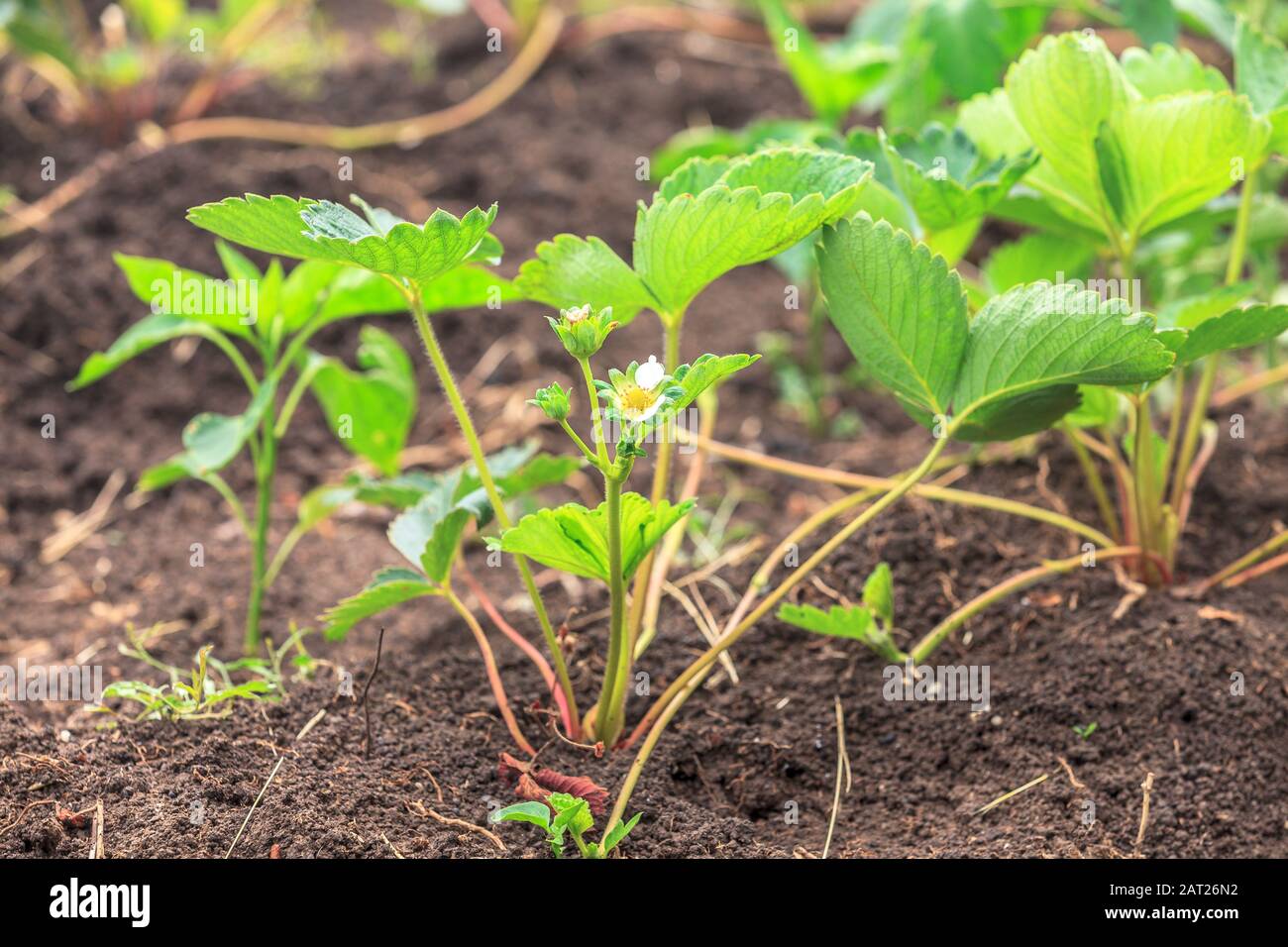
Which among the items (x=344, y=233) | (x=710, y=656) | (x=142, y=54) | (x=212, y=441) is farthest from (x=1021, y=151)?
(x=142, y=54)

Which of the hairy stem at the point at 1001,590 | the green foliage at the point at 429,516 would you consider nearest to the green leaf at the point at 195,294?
the green foliage at the point at 429,516

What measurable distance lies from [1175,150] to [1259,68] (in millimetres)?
192

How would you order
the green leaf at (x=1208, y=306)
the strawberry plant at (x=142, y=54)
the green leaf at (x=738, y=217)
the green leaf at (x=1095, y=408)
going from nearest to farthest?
the green leaf at (x=738, y=217) → the green leaf at (x=1208, y=306) → the green leaf at (x=1095, y=408) → the strawberry plant at (x=142, y=54)

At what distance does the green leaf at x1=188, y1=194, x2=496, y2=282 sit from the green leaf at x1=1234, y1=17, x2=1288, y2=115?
0.84 m

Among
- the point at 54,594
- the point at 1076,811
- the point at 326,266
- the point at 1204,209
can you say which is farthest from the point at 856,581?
the point at 54,594

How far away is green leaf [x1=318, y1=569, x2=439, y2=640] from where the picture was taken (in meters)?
1.38

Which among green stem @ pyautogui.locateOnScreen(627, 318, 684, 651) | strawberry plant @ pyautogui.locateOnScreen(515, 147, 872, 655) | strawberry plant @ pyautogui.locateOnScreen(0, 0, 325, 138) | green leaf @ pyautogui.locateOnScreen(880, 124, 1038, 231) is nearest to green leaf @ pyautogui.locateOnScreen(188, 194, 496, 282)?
strawberry plant @ pyautogui.locateOnScreen(515, 147, 872, 655)

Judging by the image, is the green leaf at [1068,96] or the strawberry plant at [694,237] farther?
the green leaf at [1068,96]

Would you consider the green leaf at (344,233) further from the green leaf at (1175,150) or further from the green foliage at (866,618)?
the green leaf at (1175,150)

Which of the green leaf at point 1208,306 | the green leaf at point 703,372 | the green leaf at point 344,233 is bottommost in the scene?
the green leaf at point 703,372

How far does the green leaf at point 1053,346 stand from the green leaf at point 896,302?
3 centimetres

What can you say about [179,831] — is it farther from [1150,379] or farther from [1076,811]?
[1150,379]

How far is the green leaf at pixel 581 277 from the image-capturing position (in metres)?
1.32

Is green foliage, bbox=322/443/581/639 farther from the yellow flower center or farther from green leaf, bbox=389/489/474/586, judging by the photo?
the yellow flower center
